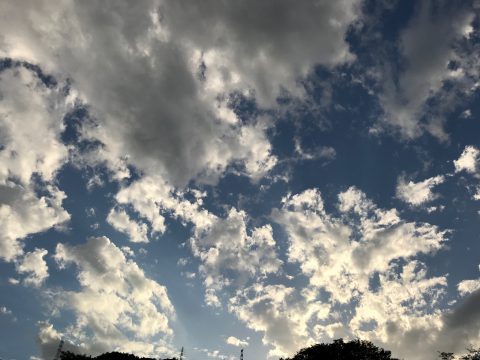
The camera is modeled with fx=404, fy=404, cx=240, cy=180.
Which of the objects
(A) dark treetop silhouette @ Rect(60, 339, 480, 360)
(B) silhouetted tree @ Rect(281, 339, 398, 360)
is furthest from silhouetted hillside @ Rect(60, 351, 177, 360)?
(B) silhouetted tree @ Rect(281, 339, 398, 360)

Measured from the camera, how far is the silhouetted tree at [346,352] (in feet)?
199

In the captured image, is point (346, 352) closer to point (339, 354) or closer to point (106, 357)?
point (339, 354)

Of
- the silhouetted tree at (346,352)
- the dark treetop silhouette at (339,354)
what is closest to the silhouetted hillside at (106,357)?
the dark treetop silhouette at (339,354)

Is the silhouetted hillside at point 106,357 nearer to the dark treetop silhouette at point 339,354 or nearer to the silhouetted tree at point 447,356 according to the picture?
the dark treetop silhouette at point 339,354

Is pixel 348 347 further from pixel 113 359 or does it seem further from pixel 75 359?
pixel 75 359

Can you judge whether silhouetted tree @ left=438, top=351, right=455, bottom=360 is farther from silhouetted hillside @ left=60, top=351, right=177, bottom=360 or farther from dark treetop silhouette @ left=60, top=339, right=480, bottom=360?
silhouetted hillside @ left=60, top=351, right=177, bottom=360

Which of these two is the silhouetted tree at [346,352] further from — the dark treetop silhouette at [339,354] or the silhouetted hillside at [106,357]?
the silhouetted hillside at [106,357]

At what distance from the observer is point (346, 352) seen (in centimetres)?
6156

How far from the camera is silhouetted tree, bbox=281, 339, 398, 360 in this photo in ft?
199

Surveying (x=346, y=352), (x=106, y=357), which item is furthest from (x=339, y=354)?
(x=106, y=357)

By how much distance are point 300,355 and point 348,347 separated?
8235 millimetres

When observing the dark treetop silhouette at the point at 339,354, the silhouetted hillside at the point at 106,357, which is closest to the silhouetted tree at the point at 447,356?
the dark treetop silhouette at the point at 339,354

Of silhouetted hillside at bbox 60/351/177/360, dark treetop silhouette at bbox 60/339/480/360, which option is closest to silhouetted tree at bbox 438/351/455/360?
dark treetop silhouette at bbox 60/339/480/360

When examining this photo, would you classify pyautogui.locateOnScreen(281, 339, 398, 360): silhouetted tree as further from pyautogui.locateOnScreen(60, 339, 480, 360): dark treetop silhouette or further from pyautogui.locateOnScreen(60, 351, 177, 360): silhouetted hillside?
pyautogui.locateOnScreen(60, 351, 177, 360): silhouetted hillside
